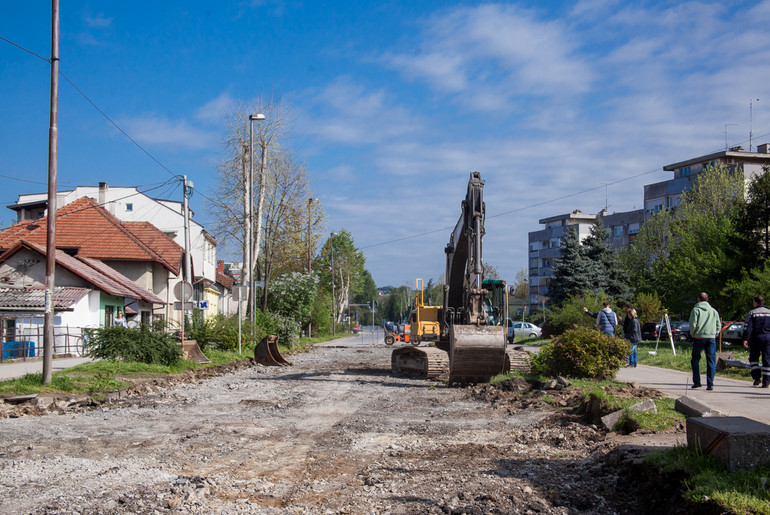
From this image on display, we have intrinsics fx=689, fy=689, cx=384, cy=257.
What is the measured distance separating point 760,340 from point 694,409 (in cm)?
604

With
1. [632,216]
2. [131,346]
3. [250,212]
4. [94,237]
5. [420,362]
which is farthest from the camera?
[632,216]

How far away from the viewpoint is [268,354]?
25828 millimetres

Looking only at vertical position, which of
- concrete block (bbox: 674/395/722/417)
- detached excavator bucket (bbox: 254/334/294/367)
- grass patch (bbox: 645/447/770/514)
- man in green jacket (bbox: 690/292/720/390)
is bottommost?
detached excavator bucket (bbox: 254/334/294/367)

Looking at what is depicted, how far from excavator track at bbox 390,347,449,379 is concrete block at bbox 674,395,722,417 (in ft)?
32.8

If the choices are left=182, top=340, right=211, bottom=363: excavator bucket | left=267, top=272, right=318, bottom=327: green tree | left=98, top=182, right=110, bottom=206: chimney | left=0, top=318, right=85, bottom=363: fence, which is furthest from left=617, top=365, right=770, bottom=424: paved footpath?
left=98, top=182, right=110, bottom=206: chimney

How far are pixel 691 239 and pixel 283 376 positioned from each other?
2594 centimetres

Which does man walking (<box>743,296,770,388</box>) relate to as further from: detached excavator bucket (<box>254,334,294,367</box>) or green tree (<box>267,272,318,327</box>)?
green tree (<box>267,272,318,327</box>)

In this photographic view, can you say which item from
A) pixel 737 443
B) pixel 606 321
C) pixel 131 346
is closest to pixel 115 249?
pixel 131 346

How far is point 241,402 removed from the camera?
13305 mm

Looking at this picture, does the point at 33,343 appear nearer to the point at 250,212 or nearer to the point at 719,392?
the point at 250,212

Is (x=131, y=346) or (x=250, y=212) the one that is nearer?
(x=131, y=346)

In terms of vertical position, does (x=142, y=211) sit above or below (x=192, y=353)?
above

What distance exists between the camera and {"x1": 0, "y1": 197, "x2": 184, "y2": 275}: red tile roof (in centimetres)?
3847

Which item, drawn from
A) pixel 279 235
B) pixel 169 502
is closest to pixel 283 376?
pixel 169 502
